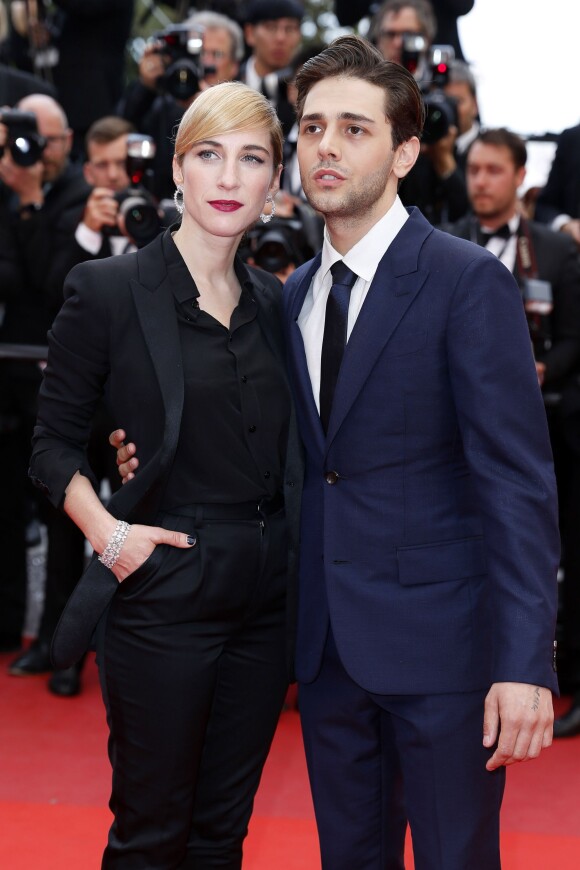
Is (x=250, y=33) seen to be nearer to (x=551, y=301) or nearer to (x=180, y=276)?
(x=551, y=301)

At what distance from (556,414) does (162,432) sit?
2348 millimetres

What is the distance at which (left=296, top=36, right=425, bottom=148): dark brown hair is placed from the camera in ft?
6.77

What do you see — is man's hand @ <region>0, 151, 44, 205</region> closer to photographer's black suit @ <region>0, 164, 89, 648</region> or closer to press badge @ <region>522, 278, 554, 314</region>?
photographer's black suit @ <region>0, 164, 89, 648</region>

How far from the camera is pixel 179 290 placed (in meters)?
2.11

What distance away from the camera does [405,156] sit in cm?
210

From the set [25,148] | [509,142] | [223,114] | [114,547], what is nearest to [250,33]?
[25,148]

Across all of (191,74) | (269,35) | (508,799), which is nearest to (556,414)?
(508,799)

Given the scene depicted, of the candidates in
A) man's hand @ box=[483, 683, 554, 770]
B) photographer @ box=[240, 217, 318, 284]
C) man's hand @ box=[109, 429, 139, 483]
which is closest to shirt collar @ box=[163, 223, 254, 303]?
man's hand @ box=[109, 429, 139, 483]

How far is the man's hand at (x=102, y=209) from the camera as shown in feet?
13.3

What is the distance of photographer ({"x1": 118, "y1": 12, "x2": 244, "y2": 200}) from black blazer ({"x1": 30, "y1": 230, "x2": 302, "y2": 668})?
218cm

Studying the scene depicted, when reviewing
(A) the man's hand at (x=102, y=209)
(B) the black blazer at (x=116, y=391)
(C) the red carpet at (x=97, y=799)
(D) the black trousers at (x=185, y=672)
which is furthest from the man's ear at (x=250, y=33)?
(D) the black trousers at (x=185, y=672)

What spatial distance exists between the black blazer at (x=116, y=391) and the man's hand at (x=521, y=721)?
0.45 metres

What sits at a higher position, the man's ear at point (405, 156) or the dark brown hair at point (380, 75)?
the dark brown hair at point (380, 75)

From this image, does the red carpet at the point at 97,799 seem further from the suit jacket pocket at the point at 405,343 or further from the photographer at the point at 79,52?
the photographer at the point at 79,52
